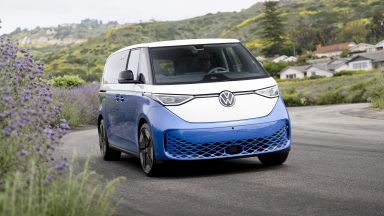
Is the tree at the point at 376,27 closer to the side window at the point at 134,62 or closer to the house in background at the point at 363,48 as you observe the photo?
the house in background at the point at 363,48

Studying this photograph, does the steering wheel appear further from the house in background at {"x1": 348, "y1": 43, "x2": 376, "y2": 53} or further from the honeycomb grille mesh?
the house in background at {"x1": 348, "y1": 43, "x2": 376, "y2": 53}

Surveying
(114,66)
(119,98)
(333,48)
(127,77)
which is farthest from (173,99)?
(333,48)

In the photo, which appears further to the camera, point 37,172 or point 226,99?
point 226,99

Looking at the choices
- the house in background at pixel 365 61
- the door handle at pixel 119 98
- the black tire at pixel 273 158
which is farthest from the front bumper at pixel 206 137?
the house in background at pixel 365 61

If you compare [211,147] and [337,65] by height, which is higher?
[211,147]

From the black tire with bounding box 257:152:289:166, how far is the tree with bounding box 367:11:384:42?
15136cm

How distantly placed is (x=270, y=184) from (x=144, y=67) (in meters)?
2.88

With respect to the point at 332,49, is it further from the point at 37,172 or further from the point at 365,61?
the point at 37,172

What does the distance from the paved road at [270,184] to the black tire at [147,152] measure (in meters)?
0.12

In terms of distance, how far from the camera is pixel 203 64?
11172 mm

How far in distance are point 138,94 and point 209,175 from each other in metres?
1.50

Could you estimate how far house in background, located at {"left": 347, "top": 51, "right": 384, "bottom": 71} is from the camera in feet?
433

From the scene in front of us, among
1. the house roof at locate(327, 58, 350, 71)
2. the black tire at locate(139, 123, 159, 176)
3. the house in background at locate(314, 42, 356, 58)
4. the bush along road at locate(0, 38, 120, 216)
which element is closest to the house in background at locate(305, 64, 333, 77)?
the house roof at locate(327, 58, 350, 71)

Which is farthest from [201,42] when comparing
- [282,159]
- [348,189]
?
[348,189]
